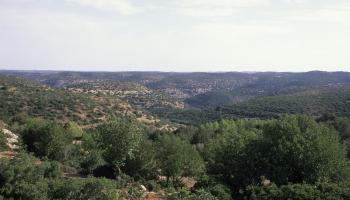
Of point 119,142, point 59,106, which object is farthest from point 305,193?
point 59,106

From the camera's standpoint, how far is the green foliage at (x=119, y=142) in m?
40.5

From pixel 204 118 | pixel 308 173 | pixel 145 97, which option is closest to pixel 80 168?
pixel 308 173

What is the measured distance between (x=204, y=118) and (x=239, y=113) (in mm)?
9620

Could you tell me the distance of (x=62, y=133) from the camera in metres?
48.3

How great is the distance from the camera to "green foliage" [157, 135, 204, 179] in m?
41.7

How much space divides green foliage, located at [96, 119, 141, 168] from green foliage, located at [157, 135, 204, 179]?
112 inches

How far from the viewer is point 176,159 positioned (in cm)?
4172

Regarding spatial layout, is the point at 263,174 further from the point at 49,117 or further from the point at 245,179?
the point at 49,117

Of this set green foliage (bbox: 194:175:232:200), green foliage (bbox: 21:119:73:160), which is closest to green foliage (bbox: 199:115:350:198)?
green foliage (bbox: 194:175:232:200)

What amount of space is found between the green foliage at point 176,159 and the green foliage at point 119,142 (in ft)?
9.34

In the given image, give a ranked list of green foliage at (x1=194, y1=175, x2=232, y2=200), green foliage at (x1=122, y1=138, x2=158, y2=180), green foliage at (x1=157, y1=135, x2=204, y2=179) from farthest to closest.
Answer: green foliage at (x1=122, y1=138, x2=158, y2=180) < green foliage at (x1=157, y1=135, x2=204, y2=179) < green foliage at (x1=194, y1=175, x2=232, y2=200)

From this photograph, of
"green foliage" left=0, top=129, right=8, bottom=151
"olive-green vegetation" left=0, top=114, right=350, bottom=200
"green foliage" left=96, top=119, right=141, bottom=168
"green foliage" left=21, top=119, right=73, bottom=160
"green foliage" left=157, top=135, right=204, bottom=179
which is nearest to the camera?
"olive-green vegetation" left=0, top=114, right=350, bottom=200

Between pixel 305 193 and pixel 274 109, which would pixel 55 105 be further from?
pixel 305 193

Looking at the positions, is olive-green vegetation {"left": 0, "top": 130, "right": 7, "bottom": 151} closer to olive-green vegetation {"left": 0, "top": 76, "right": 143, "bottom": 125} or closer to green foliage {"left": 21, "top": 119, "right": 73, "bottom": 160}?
green foliage {"left": 21, "top": 119, "right": 73, "bottom": 160}
